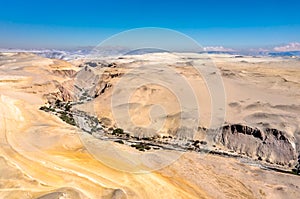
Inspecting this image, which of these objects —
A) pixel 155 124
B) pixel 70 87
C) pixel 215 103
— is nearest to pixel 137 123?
pixel 155 124

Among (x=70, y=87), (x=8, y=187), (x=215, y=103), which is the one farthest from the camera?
(x=70, y=87)

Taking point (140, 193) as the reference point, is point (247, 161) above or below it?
below

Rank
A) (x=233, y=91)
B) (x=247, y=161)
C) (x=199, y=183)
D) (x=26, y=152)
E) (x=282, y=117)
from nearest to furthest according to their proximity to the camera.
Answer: (x=199, y=183)
(x=26, y=152)
(x=247, y=161)
(x=282, y=117)
(x=233, y=91)

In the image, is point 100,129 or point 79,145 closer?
→ point 79,145

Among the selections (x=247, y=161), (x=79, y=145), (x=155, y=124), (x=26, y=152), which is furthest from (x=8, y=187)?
(x=155, y=124)

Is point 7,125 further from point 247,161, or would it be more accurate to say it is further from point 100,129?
point 247,161

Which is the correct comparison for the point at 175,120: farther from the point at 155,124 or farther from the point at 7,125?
the point at 7,125
